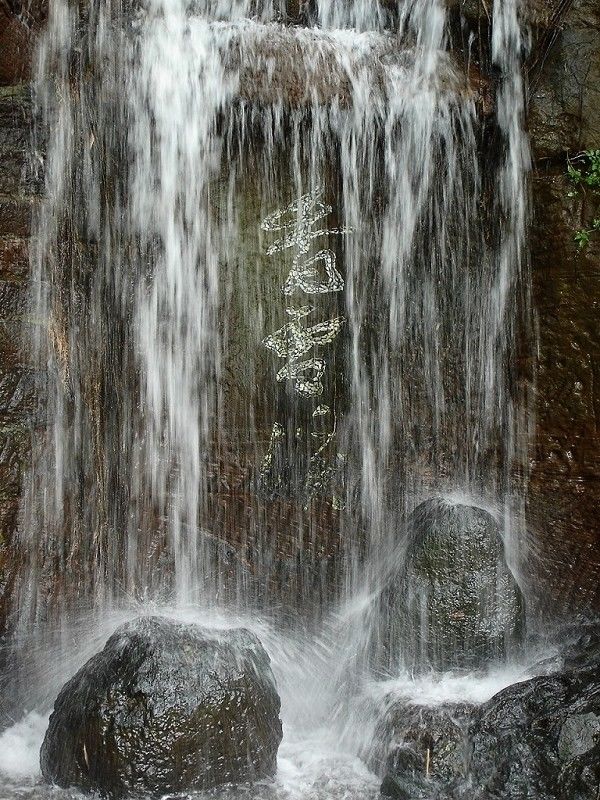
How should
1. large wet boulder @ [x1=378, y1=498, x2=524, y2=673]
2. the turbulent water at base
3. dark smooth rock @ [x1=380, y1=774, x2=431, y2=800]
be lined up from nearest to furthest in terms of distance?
dark smooth rock @ [x1=380, y1=774, x2=431, y2=800] < large wet boulder @ [x1=378, y1=498, x2=524, y2=673] < the turbulent water at base

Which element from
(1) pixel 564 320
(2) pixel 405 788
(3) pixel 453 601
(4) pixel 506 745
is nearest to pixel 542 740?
(4) pixel 506 745

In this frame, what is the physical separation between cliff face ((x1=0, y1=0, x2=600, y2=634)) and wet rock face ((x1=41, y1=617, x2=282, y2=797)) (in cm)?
149

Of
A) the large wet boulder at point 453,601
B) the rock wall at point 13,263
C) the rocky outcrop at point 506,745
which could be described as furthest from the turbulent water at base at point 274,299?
the rocky outcrop at point 506,745

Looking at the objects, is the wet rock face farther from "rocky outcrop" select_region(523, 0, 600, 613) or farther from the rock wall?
"rocky outcrop" select_region(523, 0, 600, 613)

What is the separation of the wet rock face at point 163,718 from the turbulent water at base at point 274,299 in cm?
108

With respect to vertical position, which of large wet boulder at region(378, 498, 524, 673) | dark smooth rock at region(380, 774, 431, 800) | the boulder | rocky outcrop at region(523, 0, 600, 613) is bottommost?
dark smooth rock at region(380, 774, 431, 800)

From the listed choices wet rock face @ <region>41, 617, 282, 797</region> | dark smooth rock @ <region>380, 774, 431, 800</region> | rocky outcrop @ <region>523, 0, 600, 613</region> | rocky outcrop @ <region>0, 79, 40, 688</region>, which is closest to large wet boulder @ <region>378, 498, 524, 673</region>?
rocky outcrop @ <region>523, 0, 600, 613</region>

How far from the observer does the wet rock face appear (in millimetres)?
3928

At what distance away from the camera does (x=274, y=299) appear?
5.92m

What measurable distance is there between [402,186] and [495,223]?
684 millimetres

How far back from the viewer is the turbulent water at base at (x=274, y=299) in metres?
5.44

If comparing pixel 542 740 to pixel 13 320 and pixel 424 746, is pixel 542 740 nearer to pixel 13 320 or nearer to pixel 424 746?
pixel 424 746

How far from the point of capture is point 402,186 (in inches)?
237

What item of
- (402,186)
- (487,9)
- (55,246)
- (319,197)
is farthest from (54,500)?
(487,9)
